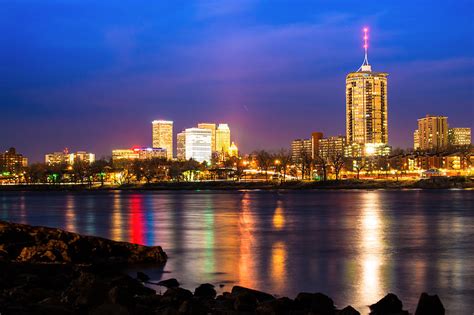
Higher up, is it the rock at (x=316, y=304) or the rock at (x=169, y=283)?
the rock at (x=316, y=304)

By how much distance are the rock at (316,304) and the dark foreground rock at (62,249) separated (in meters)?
9.92

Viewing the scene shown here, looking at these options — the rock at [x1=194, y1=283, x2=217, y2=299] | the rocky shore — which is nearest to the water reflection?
the rocky shore

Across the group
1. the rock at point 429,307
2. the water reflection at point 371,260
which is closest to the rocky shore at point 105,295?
the rock at point 429,307

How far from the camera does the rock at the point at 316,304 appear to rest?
14.3 m

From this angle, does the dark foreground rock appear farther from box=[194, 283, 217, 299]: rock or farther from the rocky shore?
box=[194, 283, 217, 299]: rock

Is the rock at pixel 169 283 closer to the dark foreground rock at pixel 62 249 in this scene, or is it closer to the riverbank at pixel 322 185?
the dark foreground rock at pixel 62 249

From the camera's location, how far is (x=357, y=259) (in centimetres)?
2542

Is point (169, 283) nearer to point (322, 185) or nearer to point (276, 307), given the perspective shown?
point (276, 307)

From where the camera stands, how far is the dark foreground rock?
73.2 ft

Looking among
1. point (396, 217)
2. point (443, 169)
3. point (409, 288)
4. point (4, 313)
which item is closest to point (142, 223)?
point (396, 217)

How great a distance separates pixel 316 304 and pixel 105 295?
16.4 ft

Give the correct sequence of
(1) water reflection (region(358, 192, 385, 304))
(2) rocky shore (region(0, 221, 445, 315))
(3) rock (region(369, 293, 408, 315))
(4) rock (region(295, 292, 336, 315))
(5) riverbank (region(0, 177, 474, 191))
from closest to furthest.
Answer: (2) rocky shore (region(0, 221, 445, 315))
(4) rock (region(295, 292, 336, 315))
(3) rock (region(369, 293, 408, 315))
(1) water reflection (region(358, 192, 385, 304))
(5) riverbank (region(0, 177, 474, 191))

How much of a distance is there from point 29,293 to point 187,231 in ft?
79.9

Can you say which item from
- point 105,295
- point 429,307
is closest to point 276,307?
point 429,307
